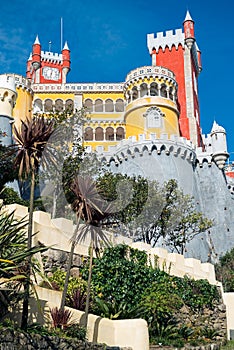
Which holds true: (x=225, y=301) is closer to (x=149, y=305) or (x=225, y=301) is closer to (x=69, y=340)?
(x=149, y=305)

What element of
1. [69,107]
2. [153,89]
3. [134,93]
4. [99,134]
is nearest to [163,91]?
[153,89]

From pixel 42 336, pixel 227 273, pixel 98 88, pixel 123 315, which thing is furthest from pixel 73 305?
pixel 98 88

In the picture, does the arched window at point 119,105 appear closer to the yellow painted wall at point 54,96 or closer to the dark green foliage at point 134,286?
the yellow painted wall at point 54,96

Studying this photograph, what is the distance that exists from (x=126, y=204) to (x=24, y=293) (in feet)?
65.3

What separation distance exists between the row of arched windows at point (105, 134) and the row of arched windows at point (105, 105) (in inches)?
92.5

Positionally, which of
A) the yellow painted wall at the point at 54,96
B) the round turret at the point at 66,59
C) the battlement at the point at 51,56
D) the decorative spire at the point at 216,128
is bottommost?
the decorative spire at the point at 216,128

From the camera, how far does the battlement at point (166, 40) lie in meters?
58.7

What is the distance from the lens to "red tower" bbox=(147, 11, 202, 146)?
55.6 meters

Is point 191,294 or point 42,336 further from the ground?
point 191,294

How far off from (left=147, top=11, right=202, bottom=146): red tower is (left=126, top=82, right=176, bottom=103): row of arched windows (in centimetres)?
576

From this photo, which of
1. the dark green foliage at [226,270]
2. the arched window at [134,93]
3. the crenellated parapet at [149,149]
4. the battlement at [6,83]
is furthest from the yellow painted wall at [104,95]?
the battlement at [6,83]

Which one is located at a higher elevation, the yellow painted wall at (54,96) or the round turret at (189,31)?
the round turret at (189,31)

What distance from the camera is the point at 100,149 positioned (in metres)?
45.4

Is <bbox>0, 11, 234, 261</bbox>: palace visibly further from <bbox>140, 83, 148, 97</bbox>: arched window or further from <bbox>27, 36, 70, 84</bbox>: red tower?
<bbox>27, 36, 70, 84</bbox>: red tower
